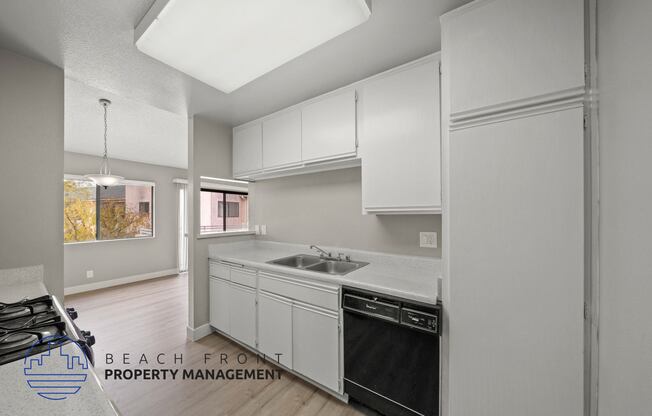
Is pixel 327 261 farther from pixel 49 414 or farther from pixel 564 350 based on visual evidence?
→ pixel 49 414

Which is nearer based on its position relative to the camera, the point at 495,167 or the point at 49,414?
the point at 49,414

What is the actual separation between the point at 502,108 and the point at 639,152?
501 millimetres

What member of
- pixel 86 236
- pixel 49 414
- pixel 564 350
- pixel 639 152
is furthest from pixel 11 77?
pixel 86 236

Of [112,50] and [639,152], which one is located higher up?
[112,50]

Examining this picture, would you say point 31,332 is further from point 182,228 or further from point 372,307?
point 182,228

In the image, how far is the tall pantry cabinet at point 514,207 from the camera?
995 mm

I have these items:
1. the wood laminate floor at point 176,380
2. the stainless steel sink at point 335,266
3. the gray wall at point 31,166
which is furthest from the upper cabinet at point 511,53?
the gray wall at point 31,166

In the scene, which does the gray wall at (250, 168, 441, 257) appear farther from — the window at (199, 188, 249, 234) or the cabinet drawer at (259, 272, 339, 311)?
the window at (199, 188, 249, 234)

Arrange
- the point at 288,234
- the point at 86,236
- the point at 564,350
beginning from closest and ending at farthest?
the point at 564,350 → the point at 288,234 → the point at 86,236

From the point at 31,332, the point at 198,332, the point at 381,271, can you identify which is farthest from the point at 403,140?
the point at 198,332

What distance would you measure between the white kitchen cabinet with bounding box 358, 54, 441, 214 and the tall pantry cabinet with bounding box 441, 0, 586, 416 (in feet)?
0.92

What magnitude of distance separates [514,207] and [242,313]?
90.8 inches

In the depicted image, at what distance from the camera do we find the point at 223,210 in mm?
4305

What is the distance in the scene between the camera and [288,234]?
2.90 meters
